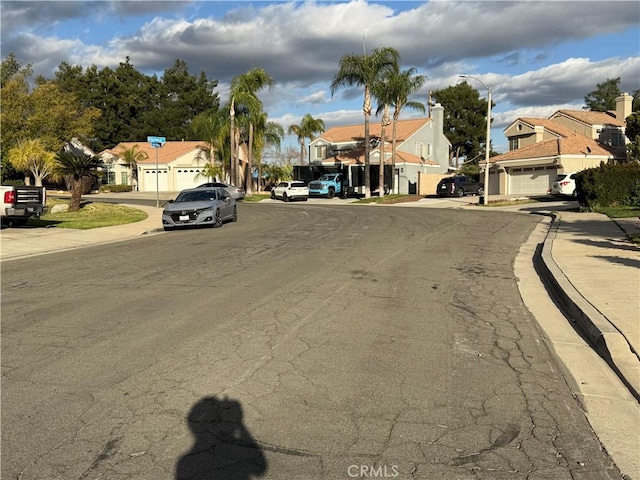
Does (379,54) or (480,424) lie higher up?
(379,54)

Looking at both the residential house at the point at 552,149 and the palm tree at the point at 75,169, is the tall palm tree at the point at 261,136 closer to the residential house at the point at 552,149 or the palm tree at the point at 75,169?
the residential house at the point at 552,149

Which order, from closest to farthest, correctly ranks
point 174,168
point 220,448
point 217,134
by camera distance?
point 220,448 < point 217,134 < point 174,168

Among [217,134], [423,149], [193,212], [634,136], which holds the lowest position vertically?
[193,212]

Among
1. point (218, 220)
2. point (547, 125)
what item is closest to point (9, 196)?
point (218, 220)

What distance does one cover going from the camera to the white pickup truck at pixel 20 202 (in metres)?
17.3

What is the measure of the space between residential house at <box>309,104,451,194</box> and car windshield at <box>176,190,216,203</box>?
26.7m

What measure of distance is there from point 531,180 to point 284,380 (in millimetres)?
40786

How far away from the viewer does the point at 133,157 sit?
56.9 m

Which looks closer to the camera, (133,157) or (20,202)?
(20,202)

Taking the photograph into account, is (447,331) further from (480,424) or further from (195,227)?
(195,227)

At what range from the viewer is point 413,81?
41.3 meters

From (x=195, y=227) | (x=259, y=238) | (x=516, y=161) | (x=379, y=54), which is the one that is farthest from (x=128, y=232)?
(x=516, y=161)

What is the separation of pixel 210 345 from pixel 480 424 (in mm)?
2966

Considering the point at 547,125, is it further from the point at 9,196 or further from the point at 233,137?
the point at 9,196
